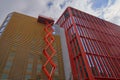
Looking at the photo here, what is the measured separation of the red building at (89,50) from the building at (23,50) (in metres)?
2.84

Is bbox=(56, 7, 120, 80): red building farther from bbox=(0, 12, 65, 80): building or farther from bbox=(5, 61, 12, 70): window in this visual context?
bbox=(5, 61, 12, 70): window

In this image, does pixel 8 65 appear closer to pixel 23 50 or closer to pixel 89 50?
pixel 23 50

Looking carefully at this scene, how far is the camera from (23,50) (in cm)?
1547

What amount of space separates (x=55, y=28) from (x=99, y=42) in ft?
29.7

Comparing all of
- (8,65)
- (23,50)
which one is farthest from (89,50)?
(8,65)

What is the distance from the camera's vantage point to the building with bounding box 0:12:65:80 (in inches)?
532

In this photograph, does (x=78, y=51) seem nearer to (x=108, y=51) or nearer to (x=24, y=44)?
(x=108, y=51)

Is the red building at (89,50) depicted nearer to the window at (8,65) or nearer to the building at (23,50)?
the building at (23,50)

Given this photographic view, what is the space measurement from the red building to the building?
2839mm

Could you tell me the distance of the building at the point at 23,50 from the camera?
13516 mm

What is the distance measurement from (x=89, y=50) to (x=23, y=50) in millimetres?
10517

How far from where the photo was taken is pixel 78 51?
18562 millimetres

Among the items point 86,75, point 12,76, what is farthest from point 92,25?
point 12,76

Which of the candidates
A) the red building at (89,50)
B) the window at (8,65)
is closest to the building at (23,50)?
the window at (8,65)
